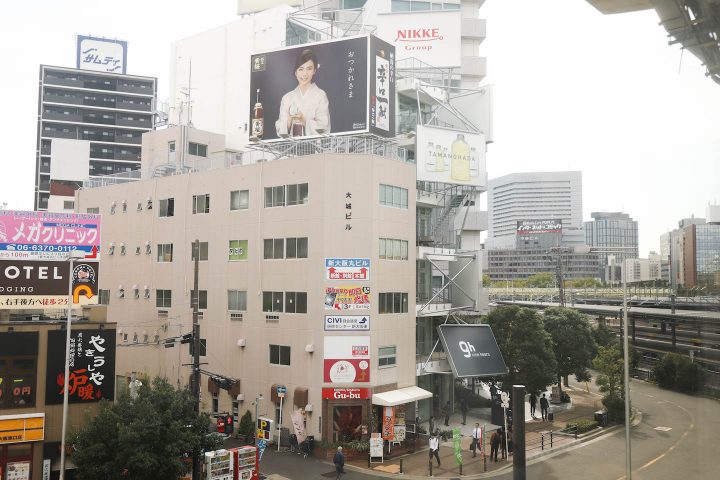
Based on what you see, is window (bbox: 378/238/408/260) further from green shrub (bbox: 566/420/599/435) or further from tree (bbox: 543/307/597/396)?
tree (bbox: 543/307/597/396)

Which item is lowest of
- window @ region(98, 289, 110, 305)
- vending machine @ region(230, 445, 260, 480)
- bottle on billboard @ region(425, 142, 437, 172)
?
vending machine @ region(230, 445, 260, 480)

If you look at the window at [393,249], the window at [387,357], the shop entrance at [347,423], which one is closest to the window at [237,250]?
the window at [393,249]

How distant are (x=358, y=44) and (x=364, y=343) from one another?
61.5 feet

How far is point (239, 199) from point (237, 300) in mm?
6821

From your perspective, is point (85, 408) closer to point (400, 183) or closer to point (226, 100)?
point (400, 183)

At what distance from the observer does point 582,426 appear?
36.2 m

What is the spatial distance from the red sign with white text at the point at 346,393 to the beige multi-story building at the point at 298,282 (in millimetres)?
79

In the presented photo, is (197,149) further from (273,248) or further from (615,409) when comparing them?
(615,409)

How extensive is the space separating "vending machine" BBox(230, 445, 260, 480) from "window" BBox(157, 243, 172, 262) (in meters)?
23.4

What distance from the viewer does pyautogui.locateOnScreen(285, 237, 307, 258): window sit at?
36.5 meters

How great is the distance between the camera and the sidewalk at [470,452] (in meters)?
29.3

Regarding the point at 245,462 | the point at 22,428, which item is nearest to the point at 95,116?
the point at 22,428

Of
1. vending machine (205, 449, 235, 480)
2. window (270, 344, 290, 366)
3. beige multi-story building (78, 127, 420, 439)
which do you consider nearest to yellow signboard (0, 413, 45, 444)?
vending machine (205, 449, 235, 480)

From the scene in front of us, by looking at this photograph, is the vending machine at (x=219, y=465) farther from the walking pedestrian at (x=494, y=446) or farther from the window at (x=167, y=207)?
the window at (x=167, y=207)
